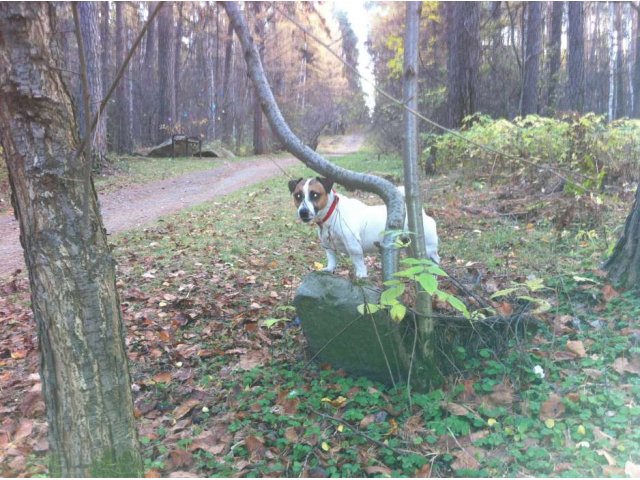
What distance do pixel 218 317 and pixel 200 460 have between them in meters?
2.09

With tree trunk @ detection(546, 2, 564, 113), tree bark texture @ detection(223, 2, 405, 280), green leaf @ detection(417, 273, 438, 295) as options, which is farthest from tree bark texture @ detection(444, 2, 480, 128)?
green leaf @ detection(417, 273, 438, 295)

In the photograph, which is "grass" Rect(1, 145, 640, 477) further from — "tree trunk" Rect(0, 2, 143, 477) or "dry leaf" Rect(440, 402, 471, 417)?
"tree trunk" Rect(0, 2, 143, 477)

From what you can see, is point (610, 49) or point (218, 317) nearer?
point (218, 317)

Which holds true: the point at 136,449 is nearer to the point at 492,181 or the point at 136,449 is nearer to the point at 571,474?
the point at 571,474

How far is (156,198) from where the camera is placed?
13.0m

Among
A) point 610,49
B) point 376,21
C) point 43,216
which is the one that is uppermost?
point 610,49

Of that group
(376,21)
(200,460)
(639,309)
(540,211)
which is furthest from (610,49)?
(200,460)

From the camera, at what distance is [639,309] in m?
3.61

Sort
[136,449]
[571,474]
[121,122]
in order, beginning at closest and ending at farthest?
[136,449] → [571,474] → [121,122]

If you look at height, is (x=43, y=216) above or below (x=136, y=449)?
above

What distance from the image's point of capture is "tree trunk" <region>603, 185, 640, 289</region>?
3980 mm

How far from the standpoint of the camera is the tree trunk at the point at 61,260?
192 cm

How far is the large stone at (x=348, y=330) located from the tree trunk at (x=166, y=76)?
78.2 feet

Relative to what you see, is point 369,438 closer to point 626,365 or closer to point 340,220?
point 626,365
